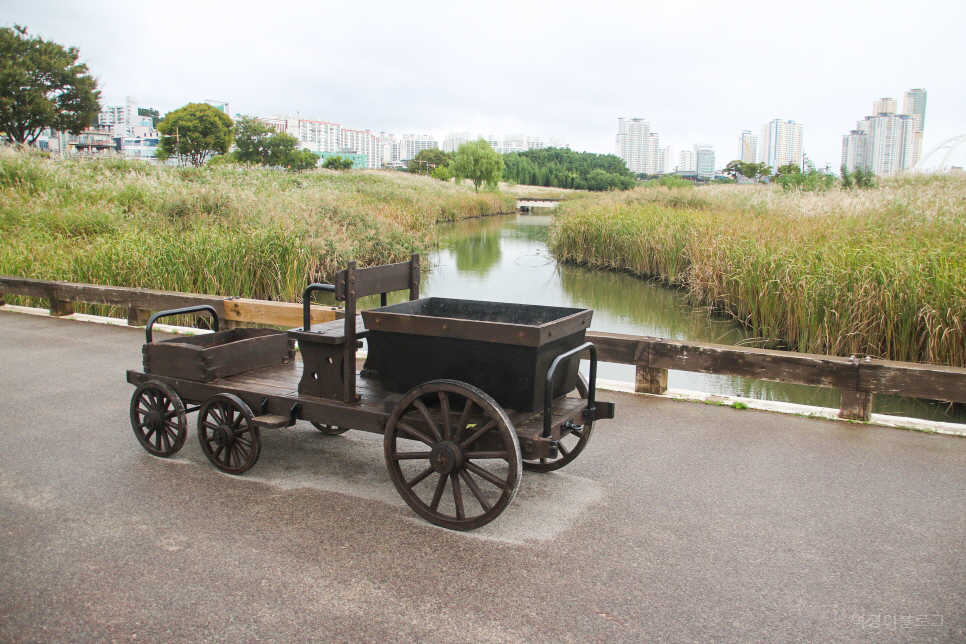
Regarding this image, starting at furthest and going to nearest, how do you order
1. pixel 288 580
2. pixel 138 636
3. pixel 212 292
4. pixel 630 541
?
pixel 212 292 < pixel 630 541 < pixel 288 580 < pixel 138 636

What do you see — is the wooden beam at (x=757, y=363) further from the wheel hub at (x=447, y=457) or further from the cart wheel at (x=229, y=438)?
the cart wheel at (x=229, y=438)

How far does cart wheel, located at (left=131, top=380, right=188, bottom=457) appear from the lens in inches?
167

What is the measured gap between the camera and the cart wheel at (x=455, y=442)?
3252 millimetres

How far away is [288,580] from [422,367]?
117cm

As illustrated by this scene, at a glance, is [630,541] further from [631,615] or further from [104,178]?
[104,178]

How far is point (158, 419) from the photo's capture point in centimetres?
430

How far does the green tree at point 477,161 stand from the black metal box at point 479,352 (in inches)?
2331

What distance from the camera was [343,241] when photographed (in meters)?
14.8

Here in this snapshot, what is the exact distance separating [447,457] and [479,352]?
0.51 metres

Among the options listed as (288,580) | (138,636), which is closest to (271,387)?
(288,580)

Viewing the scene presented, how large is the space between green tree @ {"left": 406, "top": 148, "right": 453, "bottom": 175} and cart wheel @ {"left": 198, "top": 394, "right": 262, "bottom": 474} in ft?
341

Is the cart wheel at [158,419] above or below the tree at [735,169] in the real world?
below

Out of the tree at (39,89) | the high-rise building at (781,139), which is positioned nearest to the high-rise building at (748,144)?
the high-rise building at (781,139)

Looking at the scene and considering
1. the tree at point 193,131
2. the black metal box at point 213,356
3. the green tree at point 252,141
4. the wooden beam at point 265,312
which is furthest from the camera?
the green tree at point 252,141
